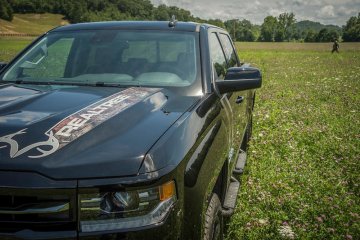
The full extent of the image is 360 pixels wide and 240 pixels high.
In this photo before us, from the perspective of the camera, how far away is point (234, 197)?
11.2ft

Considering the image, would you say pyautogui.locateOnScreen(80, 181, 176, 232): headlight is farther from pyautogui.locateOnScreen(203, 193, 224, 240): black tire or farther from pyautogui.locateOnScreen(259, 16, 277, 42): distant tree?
pyautogui.locateOnScreen(259, 16, 277, 42): distant tree

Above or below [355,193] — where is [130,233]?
above

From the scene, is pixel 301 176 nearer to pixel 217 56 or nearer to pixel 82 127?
pixel 217 56

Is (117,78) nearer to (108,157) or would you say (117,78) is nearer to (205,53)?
(205,53)

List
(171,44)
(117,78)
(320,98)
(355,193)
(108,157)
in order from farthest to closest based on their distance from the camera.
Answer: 1. (320,98)
2. (355,193)
3. (171,44)
4. (117,78)
5. (108,157)

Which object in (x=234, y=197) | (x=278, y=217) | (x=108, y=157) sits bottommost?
(x=278, y=217)

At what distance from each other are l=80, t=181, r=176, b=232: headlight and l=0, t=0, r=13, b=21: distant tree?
102559 mm

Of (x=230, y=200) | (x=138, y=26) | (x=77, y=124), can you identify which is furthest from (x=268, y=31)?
(x=77, y=124)

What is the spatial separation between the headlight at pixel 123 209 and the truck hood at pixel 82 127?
10 centimetres

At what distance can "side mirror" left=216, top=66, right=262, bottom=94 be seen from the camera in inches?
114

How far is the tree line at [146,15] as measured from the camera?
75225 millimetres

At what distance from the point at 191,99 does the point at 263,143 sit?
13.4 ft

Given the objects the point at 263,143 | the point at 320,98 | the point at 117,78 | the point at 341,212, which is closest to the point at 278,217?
the point at 341,212

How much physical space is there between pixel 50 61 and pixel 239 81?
1786mm
